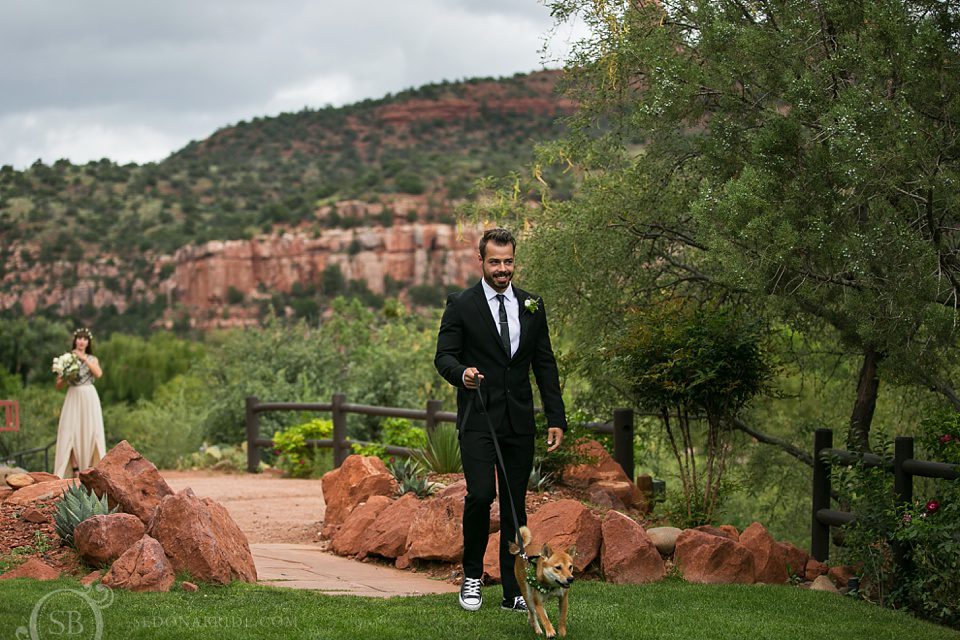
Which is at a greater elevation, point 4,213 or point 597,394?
point 4,213

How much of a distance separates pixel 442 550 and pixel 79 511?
265cm

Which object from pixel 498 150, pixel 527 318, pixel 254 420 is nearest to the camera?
pixel 527 318

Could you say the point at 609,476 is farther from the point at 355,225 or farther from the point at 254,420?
the point at 355,225

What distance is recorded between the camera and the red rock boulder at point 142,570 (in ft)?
22.0

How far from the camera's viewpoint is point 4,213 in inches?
2206

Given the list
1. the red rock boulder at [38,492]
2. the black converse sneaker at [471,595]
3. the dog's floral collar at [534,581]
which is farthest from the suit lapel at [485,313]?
the red rock boulder at [38,492]

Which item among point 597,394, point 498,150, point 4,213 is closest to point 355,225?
point 498,150

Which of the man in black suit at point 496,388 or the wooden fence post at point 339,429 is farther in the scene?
the wooden fence post at point 339,429

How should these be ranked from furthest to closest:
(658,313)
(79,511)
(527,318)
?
(658,313) → (79,511) → (527,318)

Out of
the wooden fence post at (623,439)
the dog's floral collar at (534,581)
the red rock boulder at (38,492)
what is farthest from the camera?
the wooden fence post at (623,439)

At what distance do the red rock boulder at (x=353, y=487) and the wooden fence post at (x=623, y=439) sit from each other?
2.24 m

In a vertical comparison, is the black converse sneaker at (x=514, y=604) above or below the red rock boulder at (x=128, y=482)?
below

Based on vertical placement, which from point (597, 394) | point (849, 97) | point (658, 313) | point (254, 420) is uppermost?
point (849, 97)

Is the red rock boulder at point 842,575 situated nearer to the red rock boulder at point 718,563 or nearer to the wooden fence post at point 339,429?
the red rock boulder at point 718,563
